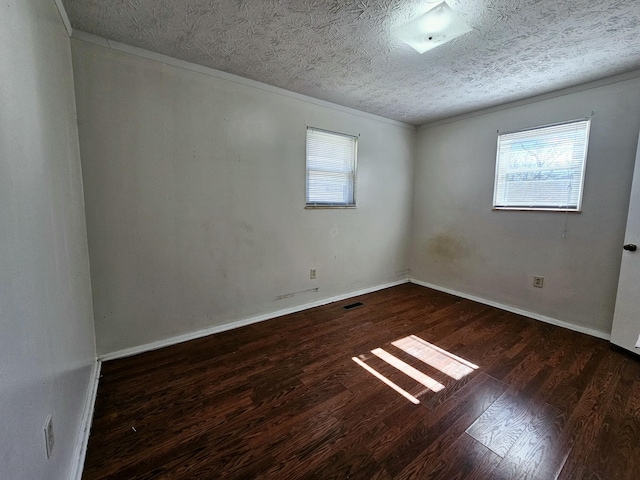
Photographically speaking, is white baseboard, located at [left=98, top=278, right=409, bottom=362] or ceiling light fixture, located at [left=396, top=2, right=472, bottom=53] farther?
white baseboard, located at [left=98, top=278, right=409, bottom=362]

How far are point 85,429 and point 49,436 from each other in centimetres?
61

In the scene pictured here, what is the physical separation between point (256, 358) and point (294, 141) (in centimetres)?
215

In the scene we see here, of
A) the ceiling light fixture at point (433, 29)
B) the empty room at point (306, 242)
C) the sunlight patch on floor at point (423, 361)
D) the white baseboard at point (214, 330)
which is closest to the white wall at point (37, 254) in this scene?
the empty room at point (306, 242)

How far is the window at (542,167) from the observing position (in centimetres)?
269

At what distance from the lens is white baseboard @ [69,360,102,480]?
4.02 ft

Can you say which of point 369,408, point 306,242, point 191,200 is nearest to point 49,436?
point 369,408

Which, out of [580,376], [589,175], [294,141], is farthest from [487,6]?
[580,376]

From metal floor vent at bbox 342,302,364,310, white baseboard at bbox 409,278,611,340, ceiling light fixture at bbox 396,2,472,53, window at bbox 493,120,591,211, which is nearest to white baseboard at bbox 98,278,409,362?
metal floor vent at bbox 342,302,364,310

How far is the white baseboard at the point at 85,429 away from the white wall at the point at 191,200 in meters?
0.38

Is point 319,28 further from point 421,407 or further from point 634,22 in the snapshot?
point 421,407

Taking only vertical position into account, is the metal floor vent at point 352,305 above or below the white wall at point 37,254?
below

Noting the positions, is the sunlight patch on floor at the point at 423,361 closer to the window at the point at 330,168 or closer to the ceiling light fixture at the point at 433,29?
the window at the point at 330,168

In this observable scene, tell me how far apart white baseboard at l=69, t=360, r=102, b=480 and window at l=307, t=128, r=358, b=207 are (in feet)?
7.66

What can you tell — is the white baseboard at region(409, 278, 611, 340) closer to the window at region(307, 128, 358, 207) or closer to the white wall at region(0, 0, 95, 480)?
the window at region(307, 128, 358, 207)
